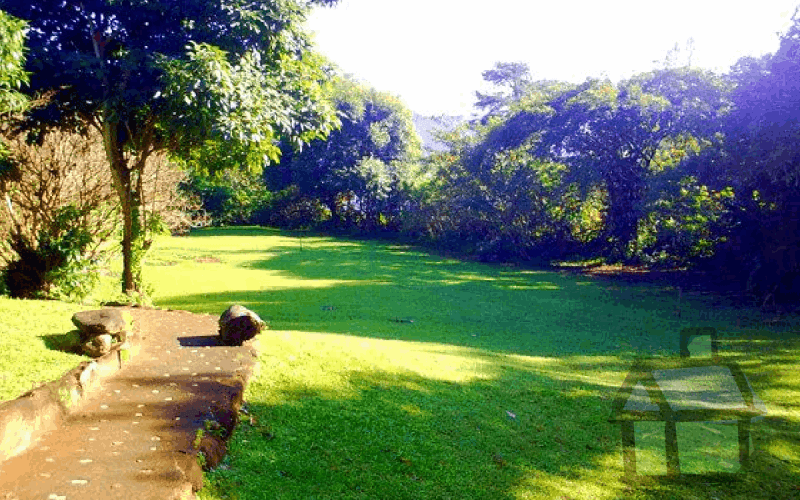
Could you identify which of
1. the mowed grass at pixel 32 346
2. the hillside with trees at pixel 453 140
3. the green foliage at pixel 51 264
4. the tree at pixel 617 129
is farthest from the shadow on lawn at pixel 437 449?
the tree at pixel 617 129

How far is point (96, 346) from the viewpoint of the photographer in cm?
667

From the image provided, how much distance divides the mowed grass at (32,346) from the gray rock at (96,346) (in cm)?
11

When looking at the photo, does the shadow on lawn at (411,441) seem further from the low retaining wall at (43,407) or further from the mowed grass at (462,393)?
the low retaining wall at (43,407)

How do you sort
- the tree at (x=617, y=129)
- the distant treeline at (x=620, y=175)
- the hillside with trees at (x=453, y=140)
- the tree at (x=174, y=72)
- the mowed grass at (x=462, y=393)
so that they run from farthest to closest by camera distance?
the tree at (x=617, y=129) < the distant treeline at (x=620, y=175) < the hillside with trees at (x=453, y=140) < the tree at (x=174, y=72) < the mowed grass at (x=462, y=393)

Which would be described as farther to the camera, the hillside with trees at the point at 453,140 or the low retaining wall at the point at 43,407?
the hillside with trees at the point at 453,140

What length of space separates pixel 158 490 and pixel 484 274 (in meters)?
19.5

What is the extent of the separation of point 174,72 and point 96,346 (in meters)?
4.40

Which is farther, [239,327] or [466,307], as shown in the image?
[466,307]

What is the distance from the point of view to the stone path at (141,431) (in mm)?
3832

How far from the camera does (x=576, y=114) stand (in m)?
23.2

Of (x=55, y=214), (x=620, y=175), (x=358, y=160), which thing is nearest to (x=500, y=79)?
(x=358, y=160)

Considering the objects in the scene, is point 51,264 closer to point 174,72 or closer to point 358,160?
point 174,72

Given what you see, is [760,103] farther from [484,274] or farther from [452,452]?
[452,452]

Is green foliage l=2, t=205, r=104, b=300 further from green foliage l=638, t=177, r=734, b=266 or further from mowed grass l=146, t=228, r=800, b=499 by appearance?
green foliage l=638, t=177, r=734, b=266
